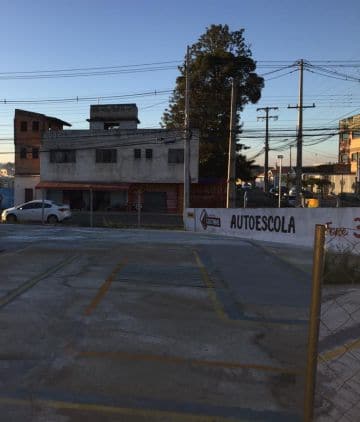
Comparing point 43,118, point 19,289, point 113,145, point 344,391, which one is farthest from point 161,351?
point 43,118

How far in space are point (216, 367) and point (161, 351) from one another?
2.48 feet

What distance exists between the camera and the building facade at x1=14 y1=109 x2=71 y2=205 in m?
51.2

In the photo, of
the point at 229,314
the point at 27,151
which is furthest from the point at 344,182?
the point at 229,314

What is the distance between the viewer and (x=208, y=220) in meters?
26.7

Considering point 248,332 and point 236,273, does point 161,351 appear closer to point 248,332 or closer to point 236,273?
point 248,332

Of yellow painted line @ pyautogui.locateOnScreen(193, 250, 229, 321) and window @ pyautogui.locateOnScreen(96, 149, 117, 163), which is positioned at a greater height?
window @ pyautogui.locateOnScreen(96, 149, 117, 163)

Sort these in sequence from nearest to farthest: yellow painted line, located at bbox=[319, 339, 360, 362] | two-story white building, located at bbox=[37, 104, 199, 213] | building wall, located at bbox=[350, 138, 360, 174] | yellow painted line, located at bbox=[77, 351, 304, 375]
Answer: yellow painted line, located at bbox=[77, 351, 304, 375], yellow painted line, located at bbox=[319, 339, 360, 362], two-story white building, located at bbox=[37, 104, 199, 213], building wall, located at bbox=[350, 138, 360, 174]

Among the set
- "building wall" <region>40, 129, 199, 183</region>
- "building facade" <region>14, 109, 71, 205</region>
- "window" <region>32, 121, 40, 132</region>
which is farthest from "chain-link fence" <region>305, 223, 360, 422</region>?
"window" <region>32, 121, 40, 132</region>

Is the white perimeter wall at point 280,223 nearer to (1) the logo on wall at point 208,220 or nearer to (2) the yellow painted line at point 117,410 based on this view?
(1) the logo on wall at point 208,220

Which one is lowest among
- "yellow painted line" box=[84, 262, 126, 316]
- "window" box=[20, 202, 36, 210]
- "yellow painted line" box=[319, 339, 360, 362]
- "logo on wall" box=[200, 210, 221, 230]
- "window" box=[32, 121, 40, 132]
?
"yellow painted line" box=[319, 339, 360, 362]

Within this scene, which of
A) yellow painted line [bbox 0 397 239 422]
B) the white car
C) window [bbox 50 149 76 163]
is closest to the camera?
yellow painted line [bbox 0 397 239 422]

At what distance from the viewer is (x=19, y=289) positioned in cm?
897

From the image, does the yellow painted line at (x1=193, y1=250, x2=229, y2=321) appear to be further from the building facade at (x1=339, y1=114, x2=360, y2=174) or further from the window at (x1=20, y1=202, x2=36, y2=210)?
the building facade at (x1=339, y1=114, x2=360, y2=174)

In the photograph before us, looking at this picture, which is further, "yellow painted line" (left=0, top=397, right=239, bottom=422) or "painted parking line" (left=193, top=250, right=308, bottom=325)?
"painted parking line" (left=193, top=250, right=308, bottom=325)
